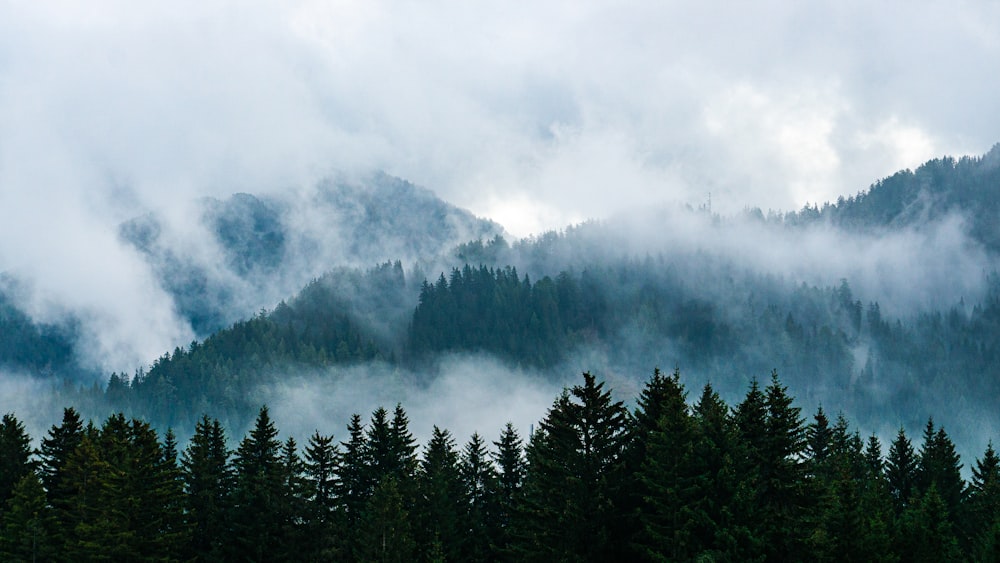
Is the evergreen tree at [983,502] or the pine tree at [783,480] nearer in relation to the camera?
the pine tree at [783,480]

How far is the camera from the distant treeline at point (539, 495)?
41188 millimetres

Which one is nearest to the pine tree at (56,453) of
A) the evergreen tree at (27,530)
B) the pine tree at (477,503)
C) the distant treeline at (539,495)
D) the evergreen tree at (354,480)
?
the distant treeline at (539,495)

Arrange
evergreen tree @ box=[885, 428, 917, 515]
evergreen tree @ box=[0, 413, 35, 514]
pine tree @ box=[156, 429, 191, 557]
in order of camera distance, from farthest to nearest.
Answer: evergreen tree @ box=[885, 428, 917, 515]
evergreen tree @ box=[0, 413, 35, 514]
pine tree @ box=[156, 429, 191, 557]

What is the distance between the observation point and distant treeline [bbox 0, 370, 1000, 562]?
41.2m

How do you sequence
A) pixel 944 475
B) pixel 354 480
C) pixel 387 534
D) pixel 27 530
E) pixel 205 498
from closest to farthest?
pixel 387 534, pixel 27 530, pixel 205 498, pixel 354 480, pixel 944 475

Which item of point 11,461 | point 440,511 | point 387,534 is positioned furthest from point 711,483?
point 11,461

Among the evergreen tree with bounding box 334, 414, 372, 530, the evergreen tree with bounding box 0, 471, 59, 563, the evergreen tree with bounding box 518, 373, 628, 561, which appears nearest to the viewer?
the evergreen tree with bounding box 518, 373, 628, 561

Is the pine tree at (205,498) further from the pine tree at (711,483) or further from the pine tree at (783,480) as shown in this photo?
the pine tree at (783,480)

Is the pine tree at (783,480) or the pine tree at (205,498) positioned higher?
the pine tree at (205,498)

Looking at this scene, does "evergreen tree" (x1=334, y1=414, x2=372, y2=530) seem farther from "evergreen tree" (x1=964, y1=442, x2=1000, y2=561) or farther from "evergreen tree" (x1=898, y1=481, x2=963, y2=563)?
"evergreen tree" (x1=964, y1=442, x2=1000, y2=561)

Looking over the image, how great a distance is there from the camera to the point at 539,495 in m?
51.3

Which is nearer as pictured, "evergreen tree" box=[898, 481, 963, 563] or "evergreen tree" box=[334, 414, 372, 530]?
"evergreen tree" box=[898, 481, 963, 563]

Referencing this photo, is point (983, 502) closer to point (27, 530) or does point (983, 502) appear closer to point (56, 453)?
point (27, 530)

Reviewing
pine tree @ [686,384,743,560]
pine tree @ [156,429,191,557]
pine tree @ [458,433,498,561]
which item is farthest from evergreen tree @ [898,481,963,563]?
pine tree @ [156,429,191,557]
